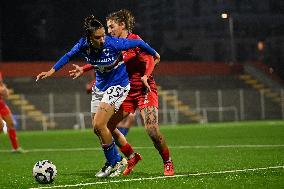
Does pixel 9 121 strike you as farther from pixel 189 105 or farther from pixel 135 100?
pixel 189 105

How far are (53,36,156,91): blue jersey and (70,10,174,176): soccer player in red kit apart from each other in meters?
0.40

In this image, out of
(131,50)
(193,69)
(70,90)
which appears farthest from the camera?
(193,69)

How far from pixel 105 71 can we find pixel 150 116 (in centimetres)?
100

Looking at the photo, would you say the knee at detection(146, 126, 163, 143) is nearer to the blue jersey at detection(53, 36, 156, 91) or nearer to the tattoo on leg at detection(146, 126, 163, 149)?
the tattoo on leg at detection(146, 126, 163, 149)

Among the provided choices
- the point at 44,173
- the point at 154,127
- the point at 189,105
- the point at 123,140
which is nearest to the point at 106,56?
the point at 154,127

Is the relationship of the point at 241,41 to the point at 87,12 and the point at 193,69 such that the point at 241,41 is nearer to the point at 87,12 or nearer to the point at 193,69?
the point at 193,69

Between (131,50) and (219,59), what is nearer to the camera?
(131,50)

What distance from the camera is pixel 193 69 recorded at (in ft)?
170

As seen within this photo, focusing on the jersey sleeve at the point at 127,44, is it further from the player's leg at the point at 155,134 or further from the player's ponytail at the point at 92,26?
the player's leg at the point at 155,134

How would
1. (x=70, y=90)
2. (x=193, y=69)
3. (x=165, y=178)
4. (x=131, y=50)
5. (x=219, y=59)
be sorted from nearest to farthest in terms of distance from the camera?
(x=165, y=178), (x=131, y=50), (x=70, y=90), (x=193, y=69), (x=219, y=59)

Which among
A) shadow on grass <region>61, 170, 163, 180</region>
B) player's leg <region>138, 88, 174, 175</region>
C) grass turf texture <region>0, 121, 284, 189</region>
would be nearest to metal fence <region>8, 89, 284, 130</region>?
grass turf texture <region>0, 121, 284, 189</region>

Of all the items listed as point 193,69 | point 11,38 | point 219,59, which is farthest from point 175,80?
point 11,38

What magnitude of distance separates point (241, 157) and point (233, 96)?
3381cm

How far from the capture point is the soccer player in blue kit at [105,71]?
1068 centimetres
